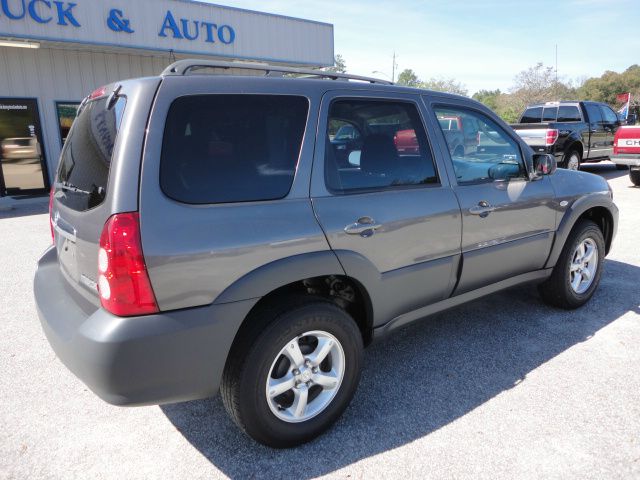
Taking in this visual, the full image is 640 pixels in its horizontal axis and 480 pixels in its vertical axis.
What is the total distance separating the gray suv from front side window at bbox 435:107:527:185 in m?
0.06

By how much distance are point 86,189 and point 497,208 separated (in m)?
2.49

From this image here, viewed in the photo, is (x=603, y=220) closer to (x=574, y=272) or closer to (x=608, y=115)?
(x=574, y=272)

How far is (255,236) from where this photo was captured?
2.09 m

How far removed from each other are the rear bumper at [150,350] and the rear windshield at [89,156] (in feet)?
1.67

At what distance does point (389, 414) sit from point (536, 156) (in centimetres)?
224

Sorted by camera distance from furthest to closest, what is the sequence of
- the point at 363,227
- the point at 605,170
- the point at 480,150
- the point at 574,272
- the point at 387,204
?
the point at 605,170 < the point at 574,272 < the point at 480,150 < the point at 387,204 < the point at 363,227

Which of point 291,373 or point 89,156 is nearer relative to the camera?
point 89,156

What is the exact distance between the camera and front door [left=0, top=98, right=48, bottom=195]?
37.0 ft

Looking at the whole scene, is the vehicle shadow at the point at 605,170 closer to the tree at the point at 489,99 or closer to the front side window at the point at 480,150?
the front side window at the point at 480,150

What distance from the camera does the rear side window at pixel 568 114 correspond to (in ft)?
40.9

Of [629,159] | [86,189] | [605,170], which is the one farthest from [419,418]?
[605,170]

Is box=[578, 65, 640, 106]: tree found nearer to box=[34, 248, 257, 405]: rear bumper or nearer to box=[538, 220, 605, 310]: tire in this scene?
box=[538, 220, 605, 310]: tire

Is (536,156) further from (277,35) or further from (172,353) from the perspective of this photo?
(277,35)

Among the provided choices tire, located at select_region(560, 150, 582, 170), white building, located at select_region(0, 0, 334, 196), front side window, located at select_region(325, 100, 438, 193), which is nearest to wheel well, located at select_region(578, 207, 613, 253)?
front side window, located at select_region(325, 100, 438, 193)
